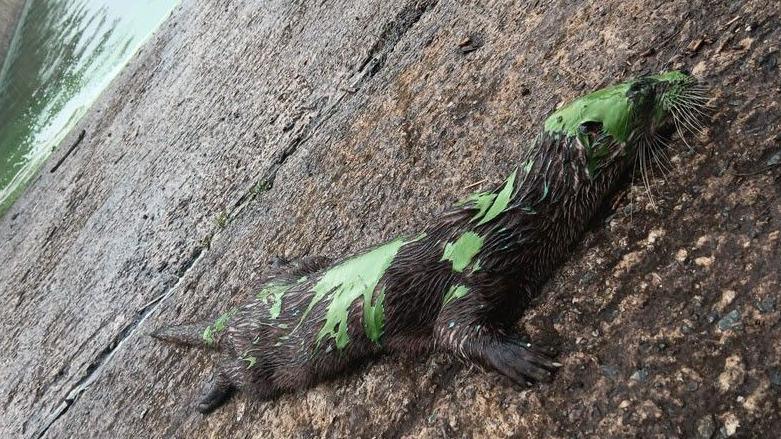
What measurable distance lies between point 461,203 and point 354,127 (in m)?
2.06

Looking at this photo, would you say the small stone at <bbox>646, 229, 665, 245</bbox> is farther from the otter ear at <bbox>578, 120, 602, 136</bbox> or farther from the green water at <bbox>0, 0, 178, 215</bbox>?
the green water at <bbox>0, 0, 178, 215</bbox>

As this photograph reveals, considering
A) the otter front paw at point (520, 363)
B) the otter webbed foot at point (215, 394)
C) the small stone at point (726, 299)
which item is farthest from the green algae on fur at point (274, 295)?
the small stone at point (726, 299)

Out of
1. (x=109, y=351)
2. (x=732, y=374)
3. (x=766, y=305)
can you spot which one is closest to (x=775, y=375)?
(x=732, y=374)

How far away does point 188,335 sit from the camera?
391 cm

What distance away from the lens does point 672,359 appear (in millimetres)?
1975

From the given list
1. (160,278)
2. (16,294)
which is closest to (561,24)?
(160,278)

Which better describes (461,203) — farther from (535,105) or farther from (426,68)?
(426,68)

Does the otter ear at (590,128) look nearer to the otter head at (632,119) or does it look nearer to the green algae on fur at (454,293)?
the otter head at (632,119)

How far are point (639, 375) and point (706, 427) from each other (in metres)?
0.26

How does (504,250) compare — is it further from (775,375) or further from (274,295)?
(274,295)

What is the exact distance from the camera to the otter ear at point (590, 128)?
7.22 feet

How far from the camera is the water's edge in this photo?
20.7 metres

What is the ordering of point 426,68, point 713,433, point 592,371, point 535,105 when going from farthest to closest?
1. point 426,68
2. point 535,105
3. point 592,371
4. point 713,433

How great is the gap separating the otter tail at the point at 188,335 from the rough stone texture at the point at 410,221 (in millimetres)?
145
